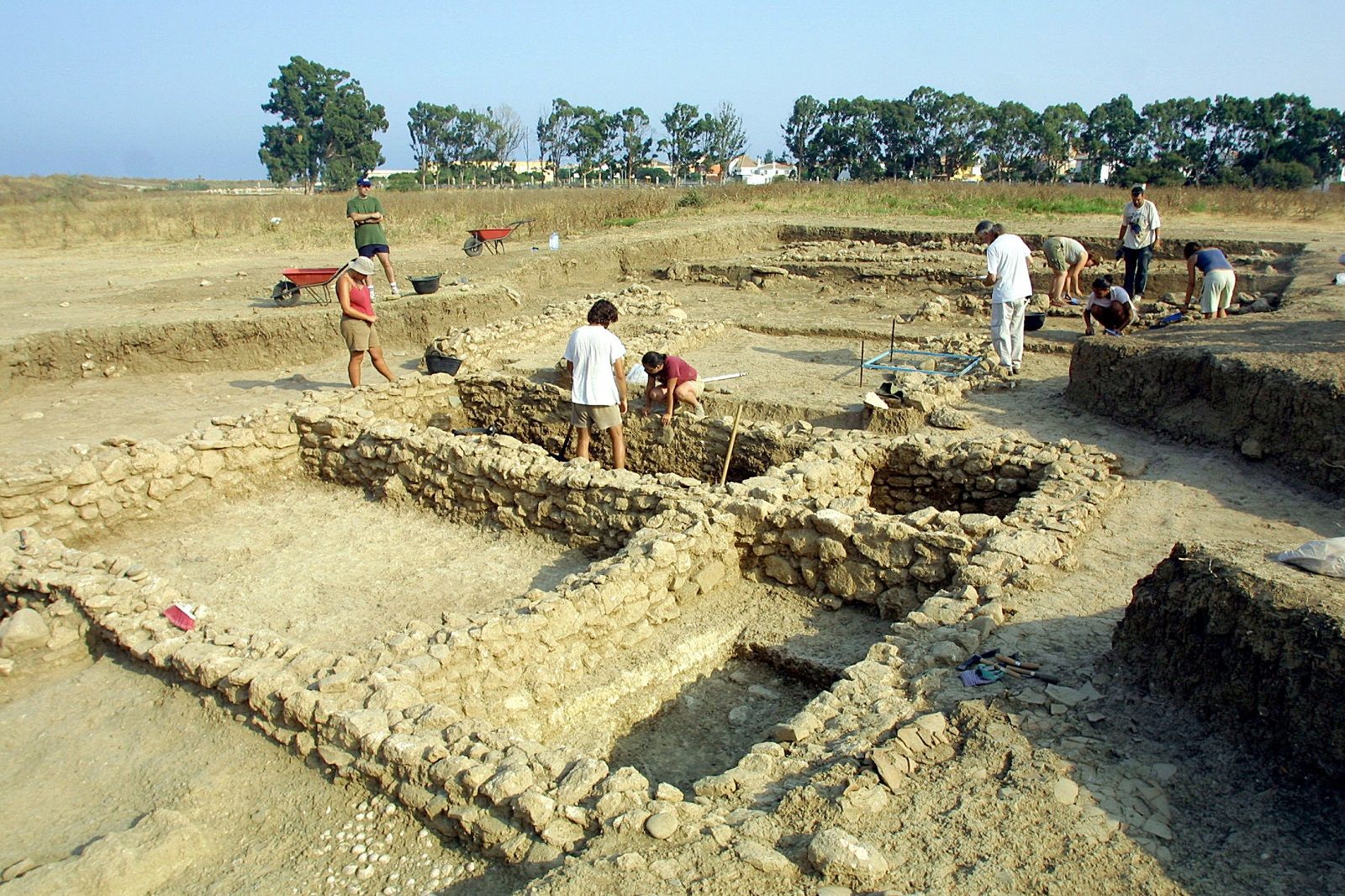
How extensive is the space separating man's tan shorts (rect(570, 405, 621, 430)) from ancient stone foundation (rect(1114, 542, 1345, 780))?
436cm

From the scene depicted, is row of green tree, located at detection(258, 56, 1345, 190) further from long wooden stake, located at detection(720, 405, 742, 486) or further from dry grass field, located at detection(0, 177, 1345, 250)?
long wooden stake, located at detection(720, 405, 742, 486)

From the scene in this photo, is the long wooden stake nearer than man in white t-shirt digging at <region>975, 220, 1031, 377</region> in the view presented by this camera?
Yes

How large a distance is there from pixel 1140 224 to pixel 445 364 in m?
8.78

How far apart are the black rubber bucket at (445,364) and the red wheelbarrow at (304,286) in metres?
3.10

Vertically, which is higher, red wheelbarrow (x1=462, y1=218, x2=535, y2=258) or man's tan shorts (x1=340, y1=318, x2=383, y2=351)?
red wheelbarrow (x1=462, y1=218, x2=535, y2=258)

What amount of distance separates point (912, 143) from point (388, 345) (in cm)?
4118

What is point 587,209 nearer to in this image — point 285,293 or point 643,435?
point 285,293

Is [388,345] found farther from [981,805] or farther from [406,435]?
[981,805]

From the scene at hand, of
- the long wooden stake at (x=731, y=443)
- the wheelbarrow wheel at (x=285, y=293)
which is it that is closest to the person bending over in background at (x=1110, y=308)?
the long wooden stake at (x=731, y=443)

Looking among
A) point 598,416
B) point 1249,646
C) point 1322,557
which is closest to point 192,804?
point 598,416

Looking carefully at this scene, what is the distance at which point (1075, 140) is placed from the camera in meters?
42.7

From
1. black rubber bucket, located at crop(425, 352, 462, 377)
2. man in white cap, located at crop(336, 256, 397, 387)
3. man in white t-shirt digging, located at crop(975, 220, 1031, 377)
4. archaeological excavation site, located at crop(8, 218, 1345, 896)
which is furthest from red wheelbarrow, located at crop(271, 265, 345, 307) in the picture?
man in white t-shirt digging, located at crop(975, 220, 1031, 377)

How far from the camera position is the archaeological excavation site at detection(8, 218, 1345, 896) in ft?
10.5

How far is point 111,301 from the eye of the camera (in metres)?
13.9
